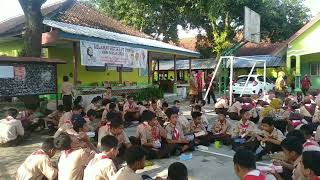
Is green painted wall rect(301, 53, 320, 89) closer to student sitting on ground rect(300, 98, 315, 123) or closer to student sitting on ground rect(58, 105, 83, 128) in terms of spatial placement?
student sitting on ground rect(300, 98, 315, 123)

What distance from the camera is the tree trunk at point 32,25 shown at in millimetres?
12438

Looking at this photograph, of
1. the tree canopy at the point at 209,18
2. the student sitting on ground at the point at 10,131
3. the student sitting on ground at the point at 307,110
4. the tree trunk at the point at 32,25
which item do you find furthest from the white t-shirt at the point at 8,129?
the tree canopy at the point at 209,18

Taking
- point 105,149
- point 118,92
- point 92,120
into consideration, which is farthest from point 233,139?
point 118,92

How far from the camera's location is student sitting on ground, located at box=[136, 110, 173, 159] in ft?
25.1

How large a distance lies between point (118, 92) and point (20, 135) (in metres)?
7.52

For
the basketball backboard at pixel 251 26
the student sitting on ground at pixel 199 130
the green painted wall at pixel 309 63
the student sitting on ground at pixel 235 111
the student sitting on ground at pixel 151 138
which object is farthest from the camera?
the green painted wall at pixel 309 63

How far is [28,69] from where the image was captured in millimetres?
10266

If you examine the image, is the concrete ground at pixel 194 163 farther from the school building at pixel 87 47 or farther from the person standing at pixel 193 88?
the person standing at pixel 193 88

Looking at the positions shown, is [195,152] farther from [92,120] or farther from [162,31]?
[162,31]

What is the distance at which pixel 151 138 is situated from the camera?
25.4ft

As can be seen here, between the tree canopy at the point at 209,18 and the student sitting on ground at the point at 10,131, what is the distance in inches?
690

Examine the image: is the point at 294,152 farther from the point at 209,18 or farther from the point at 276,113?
the point at 209,18

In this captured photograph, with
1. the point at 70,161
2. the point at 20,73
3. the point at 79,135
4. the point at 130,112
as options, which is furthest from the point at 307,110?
the point at 20,73

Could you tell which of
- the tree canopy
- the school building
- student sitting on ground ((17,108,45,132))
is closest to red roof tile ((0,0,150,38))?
the school building
